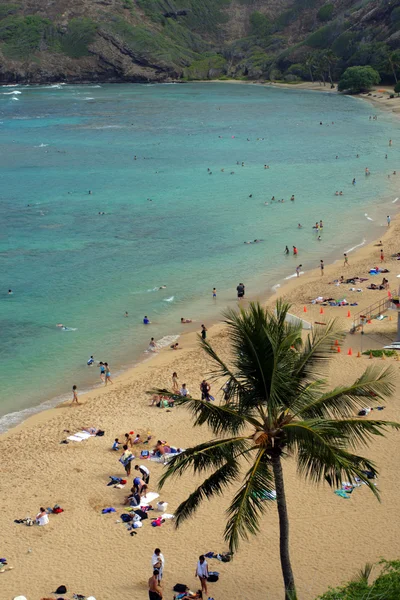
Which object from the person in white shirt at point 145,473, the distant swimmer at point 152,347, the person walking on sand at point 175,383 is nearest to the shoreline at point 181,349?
the distant swimmer at point 152,347

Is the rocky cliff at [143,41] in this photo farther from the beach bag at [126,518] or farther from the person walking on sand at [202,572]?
the person walking on sand at [202,572]

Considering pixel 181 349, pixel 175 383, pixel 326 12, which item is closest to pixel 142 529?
pixel 175 383

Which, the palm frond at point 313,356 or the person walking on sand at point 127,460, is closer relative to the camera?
the palm frond at point 313,356

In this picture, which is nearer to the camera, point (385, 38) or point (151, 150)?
point (151, 150)

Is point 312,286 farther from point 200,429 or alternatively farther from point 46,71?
point 46,71

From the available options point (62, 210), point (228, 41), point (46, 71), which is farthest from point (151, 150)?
point (228, 41)

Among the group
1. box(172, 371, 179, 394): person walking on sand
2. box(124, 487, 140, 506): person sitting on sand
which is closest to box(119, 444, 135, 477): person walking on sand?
box(124, 487, 140, 506): person sitting on sand
